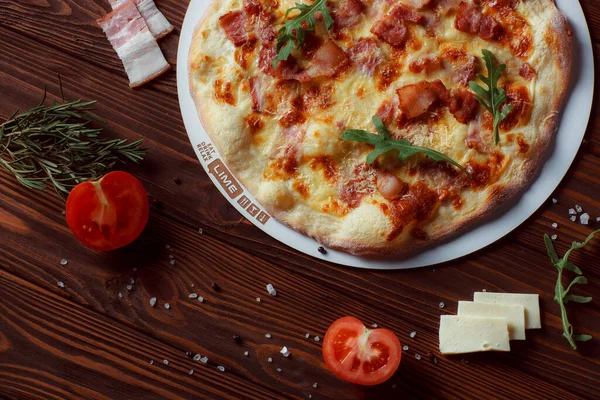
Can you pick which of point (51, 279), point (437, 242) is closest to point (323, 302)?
point (437, 242)

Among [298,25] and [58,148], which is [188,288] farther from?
[298,25]

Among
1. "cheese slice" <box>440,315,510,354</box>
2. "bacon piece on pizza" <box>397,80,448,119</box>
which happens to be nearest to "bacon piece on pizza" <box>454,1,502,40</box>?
"bacon piece on pizza" <box>397,80,448,119</box>

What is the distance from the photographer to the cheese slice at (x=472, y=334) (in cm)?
276

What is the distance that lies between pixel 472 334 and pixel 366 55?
1.39 meters

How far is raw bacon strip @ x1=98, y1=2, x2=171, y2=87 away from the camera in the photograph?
3.05 metres

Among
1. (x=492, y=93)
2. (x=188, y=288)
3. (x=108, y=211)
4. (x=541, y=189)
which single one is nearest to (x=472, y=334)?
(x=541, y=189)

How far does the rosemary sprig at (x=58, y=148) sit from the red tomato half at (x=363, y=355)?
1.33m

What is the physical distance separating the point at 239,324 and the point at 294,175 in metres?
0.80

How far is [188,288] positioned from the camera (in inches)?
118

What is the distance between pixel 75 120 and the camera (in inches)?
121

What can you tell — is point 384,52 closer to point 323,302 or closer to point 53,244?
point 323,302

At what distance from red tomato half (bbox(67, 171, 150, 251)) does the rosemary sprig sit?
99 mm

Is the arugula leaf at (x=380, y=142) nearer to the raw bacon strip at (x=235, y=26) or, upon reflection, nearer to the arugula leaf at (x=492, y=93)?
the arugula leaf at (x=492, y=93)

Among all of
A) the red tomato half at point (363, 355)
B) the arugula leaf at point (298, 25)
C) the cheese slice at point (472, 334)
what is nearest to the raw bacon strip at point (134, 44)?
the arugula leaf at point (298, 25)
